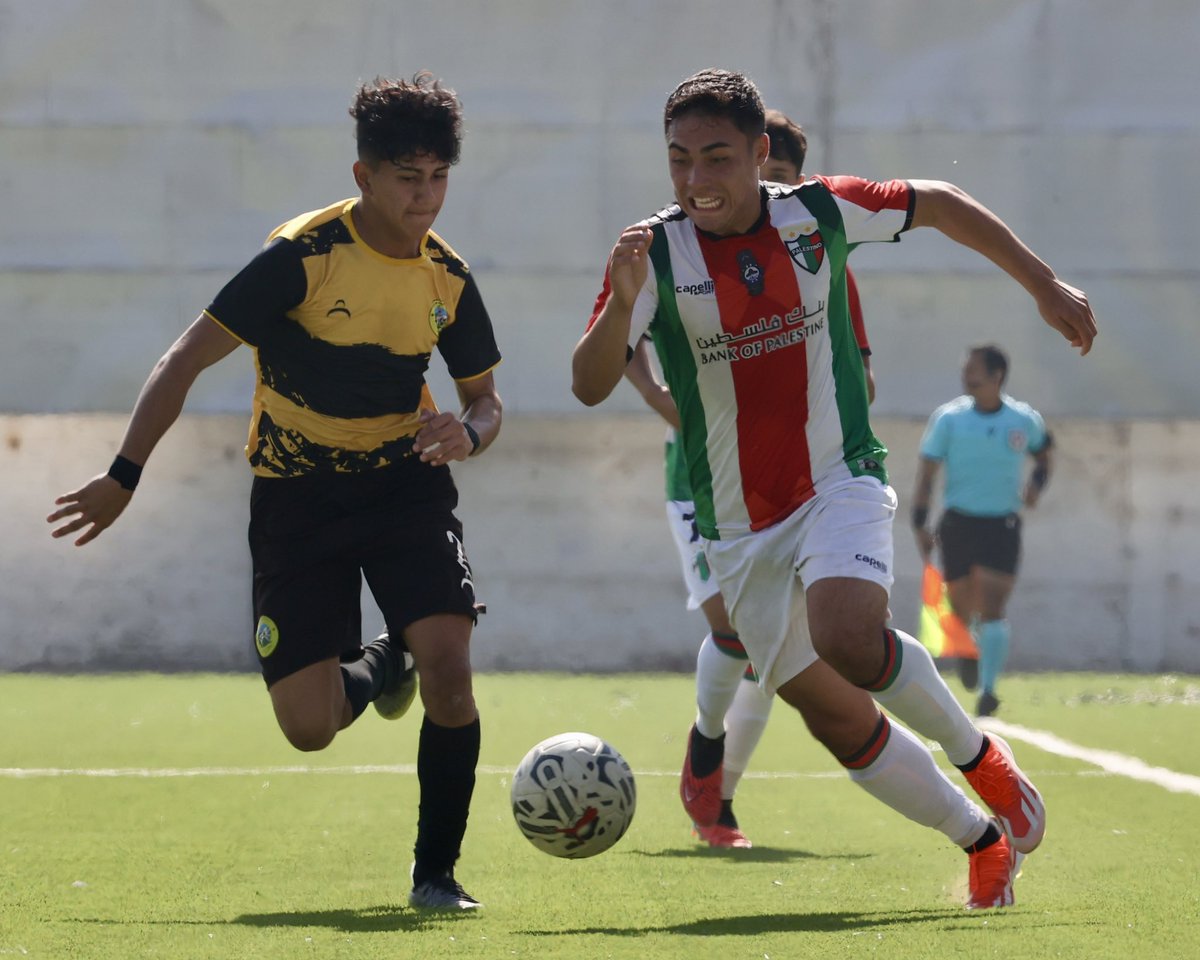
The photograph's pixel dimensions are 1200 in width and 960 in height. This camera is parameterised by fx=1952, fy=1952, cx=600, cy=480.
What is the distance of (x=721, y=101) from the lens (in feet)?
15.5

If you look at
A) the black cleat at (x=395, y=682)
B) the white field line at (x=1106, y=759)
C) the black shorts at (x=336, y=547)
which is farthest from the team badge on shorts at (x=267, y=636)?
the white field line at (x=1106, y=759)

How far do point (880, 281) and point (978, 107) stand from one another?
1416 millimetres

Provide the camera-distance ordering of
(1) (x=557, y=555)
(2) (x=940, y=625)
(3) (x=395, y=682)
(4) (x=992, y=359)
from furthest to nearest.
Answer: (1) (x=557, y=555) < (2) (x=940, y=625) < (4) (x=992, y=359) < (3) (x=395, y=682)

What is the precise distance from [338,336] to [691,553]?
1995mm

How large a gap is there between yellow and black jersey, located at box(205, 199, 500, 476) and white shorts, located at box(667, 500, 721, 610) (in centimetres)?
150

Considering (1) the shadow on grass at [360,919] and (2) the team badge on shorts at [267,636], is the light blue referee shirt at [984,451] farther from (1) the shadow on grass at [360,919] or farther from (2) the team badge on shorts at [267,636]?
(1) the shadow on grass at [360,919]

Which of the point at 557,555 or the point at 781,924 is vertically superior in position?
the point at 781,924

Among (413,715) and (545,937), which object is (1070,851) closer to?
(545,937)

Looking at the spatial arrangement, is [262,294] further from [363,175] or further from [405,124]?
[405,124]

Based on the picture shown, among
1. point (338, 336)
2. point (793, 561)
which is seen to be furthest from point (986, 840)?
point (338, 336)

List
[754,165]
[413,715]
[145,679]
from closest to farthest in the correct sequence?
1. [754,165]
2. [413,715]
3. [145,679]

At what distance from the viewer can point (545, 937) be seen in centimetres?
413

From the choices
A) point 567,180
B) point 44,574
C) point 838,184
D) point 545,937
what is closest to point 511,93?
point 567,180

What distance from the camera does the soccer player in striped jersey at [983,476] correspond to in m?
11.7
